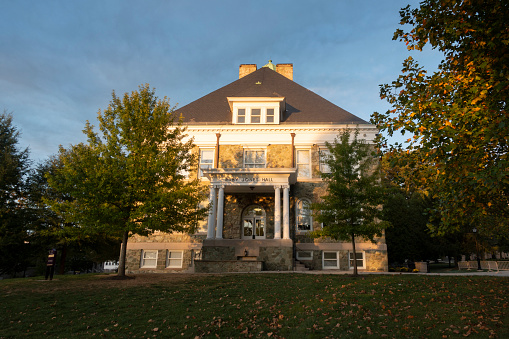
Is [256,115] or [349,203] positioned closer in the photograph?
[349,203]

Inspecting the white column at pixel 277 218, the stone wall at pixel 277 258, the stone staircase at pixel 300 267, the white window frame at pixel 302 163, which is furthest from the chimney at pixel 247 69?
the stone staircase at pixel 300 267

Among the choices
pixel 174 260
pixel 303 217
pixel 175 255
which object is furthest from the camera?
pixel 303 217

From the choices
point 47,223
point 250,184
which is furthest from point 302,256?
point 47,223

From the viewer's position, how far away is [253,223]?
24.0m

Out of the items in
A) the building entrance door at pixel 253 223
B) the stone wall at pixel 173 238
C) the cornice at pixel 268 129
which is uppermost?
the cornice at pixel 268 129

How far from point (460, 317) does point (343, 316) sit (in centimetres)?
277

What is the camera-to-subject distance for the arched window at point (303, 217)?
23625 millimetres

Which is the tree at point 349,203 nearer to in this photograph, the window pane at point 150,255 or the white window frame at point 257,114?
the white window frame at point 257,114

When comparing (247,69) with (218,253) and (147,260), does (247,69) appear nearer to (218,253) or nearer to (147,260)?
(218,253)

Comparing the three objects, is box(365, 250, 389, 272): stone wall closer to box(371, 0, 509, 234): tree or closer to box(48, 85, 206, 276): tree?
box(48, 85, 206, 276): tree

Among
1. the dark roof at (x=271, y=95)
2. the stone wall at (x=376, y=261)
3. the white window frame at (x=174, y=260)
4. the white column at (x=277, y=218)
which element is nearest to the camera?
the white column at (x=277, y=218)

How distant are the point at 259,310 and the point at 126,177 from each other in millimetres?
8800

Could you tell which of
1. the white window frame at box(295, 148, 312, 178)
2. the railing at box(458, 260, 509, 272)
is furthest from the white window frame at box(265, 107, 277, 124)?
the railing at box(458, 260, 509, 272)

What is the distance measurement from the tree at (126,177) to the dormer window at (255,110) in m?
8.85
